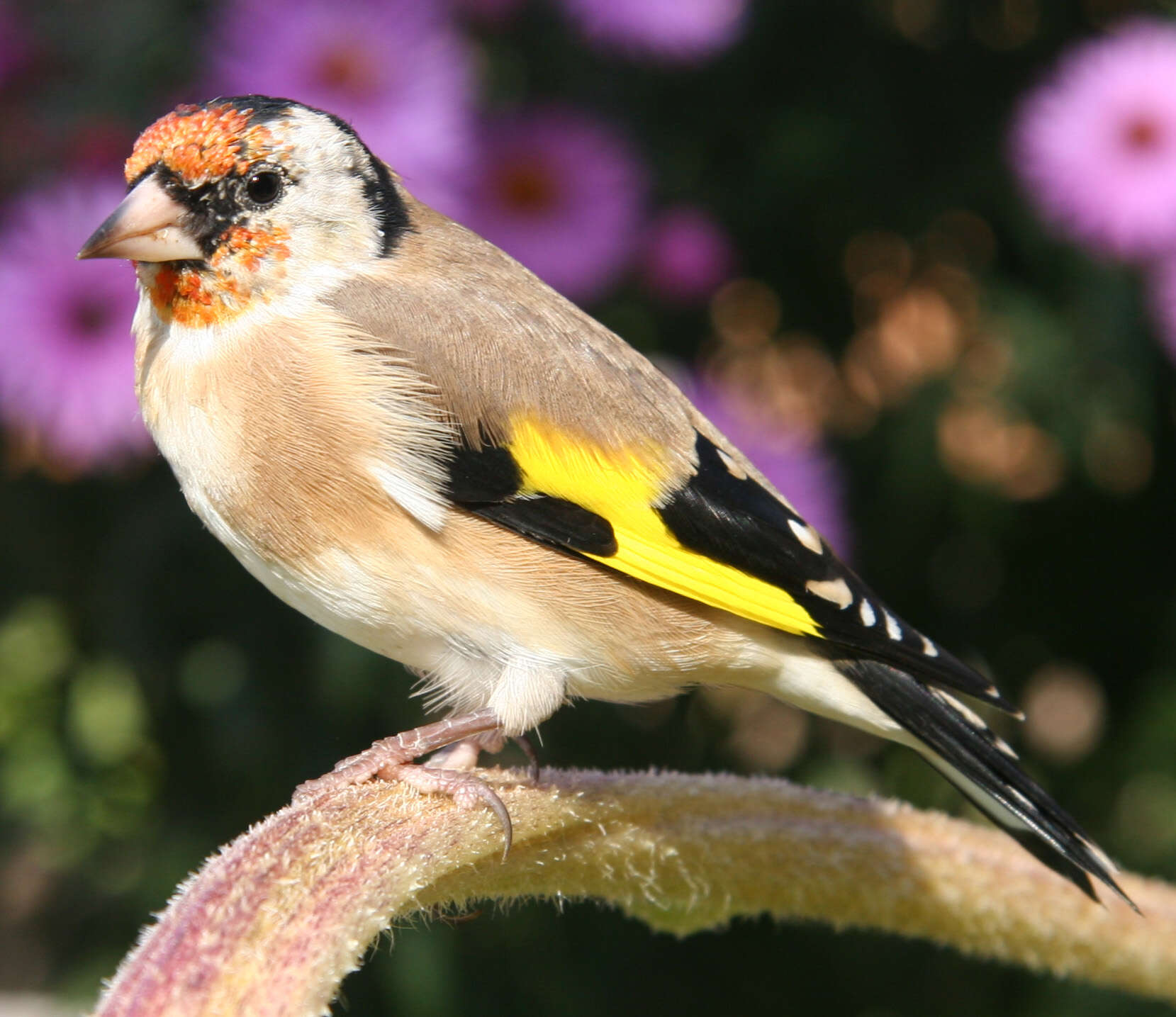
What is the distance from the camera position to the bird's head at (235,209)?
1928mm

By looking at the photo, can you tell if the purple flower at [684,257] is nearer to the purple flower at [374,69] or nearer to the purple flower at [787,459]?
the purple flower at [787,459]

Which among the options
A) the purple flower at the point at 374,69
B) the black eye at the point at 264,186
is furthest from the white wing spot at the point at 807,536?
the purple flower at the point at 374,69

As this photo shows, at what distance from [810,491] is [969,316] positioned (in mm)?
769

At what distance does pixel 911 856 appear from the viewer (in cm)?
178

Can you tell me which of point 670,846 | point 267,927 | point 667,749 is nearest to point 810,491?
point 667,749

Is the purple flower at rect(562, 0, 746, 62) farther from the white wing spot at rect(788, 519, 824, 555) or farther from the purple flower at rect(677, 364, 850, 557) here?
the white wing spot at rect(788, 519, 824, 555)

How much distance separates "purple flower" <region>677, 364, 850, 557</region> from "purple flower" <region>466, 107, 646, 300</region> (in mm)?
286

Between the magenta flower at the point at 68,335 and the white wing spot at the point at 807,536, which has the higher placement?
the white wing spot at the point at 807,536

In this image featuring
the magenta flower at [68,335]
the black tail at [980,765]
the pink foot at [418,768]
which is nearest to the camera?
the pink foot at [418,768]

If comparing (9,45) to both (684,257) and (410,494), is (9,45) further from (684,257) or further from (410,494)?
(410,494)

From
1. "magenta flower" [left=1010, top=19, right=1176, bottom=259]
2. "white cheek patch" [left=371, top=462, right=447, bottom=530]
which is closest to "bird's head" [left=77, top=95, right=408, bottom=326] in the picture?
"white cheek patch" [left=371, top=462, right=447, bottom=530]

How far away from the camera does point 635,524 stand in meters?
2.02

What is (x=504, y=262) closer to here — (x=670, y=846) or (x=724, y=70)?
(x=670, y=846)

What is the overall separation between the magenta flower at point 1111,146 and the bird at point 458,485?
116 centimetres
